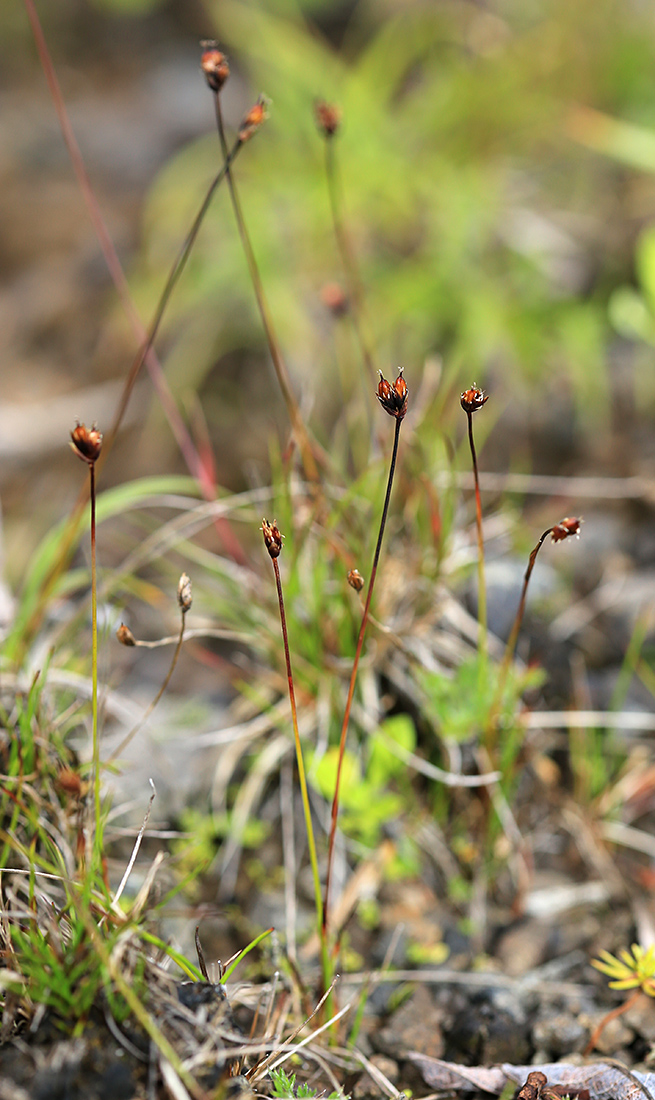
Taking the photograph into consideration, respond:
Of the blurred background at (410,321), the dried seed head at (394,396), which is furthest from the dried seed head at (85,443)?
the blurred background at (410,321)

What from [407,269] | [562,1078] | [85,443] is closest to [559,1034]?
[562,1078]

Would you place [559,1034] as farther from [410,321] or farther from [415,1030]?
[410,321]

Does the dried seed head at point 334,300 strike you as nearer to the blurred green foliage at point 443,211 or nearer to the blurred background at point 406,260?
the blurred background at point 406,260

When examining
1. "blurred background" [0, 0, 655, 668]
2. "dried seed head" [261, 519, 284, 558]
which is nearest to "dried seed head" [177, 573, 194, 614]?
"dried seed head" [261, 519, 284, 558]

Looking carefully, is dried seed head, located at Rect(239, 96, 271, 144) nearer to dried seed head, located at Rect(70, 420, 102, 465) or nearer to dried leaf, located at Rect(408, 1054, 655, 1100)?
dried seed head, located at Rect(70, 420, 102, 465)

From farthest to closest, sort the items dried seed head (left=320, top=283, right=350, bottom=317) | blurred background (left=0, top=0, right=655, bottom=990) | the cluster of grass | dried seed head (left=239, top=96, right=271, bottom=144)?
blurred background (left=0, top=0, right=655, bottom=990) → dried seed head (left=320, top=283, right=350, bottom=317) → the cluster of grass → dried seed head (left=239, top=96, right=271, bottom=144)

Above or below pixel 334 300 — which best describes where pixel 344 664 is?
below

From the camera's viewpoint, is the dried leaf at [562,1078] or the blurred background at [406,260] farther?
the blurred background at [406,260]

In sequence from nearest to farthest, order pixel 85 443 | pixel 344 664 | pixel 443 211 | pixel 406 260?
1. pixel 85 443
2. pixel 344 664
3. pixel 443 211
4. pixel 406 260

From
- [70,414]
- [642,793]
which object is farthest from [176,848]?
[70,414]
